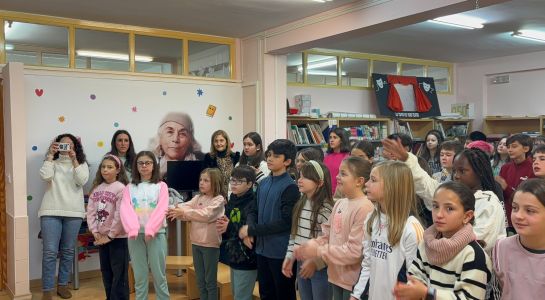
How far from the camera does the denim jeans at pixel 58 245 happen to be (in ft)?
13.7

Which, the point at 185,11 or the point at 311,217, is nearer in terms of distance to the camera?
the point at 311,217

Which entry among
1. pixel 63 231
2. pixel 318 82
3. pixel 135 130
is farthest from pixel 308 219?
pixel 318 82

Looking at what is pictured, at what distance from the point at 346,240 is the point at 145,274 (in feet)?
5.57

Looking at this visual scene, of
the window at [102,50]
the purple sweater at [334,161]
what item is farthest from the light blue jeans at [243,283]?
the window at [102,50]

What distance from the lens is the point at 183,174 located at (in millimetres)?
4898

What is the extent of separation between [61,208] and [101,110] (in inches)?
47.1

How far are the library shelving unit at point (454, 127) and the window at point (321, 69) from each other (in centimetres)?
209

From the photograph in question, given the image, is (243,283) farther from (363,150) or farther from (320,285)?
Answer: (363,150)

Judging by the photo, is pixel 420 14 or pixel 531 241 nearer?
pixel 531 241

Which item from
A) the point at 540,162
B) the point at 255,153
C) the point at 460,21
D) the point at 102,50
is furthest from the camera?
the point at 460,21

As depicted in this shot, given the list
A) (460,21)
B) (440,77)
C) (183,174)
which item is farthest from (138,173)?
(440,77)

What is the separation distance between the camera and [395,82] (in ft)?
24.2

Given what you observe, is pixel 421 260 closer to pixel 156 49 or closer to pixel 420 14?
pixel 420 14

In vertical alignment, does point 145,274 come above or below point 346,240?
below
